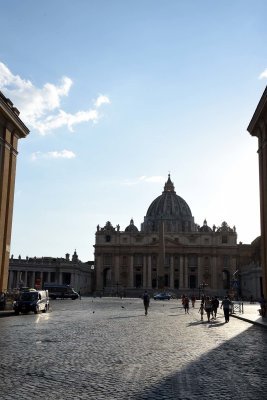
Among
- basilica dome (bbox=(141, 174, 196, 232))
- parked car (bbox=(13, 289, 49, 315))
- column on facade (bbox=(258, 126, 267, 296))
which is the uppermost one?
basilica dome (bbox=(141, 174, 196, 232))

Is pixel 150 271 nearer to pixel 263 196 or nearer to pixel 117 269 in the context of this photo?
pixel 117 269

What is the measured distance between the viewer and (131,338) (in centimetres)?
1619

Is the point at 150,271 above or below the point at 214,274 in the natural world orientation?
above

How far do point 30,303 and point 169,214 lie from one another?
397ft

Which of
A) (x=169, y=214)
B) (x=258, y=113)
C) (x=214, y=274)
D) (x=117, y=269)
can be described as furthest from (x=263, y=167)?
(x=169, y=214)

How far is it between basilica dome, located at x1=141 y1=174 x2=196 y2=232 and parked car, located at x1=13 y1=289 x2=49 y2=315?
112954 mm

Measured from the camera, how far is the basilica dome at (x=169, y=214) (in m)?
148

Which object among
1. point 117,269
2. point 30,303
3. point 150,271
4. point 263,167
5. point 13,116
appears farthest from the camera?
point 117,269

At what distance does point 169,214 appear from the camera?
14962cm

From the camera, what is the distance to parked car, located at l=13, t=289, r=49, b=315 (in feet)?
97.0

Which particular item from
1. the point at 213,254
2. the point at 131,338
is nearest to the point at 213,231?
the point at 213,254

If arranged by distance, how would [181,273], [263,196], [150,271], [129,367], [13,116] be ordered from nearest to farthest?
1. [129,367]
2. [263,196]
3. [13,116]
4. [181,273]
5. [150,271]

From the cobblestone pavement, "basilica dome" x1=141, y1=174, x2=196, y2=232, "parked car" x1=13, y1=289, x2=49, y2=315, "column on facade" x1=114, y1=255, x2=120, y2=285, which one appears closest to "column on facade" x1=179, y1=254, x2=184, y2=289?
"column on facade" x1=114, y1=255, x2=120, y2=285

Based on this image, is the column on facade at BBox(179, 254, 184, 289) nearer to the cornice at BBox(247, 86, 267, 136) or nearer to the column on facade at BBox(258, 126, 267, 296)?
the cornice at BBox(247, 86, 267, 136)
